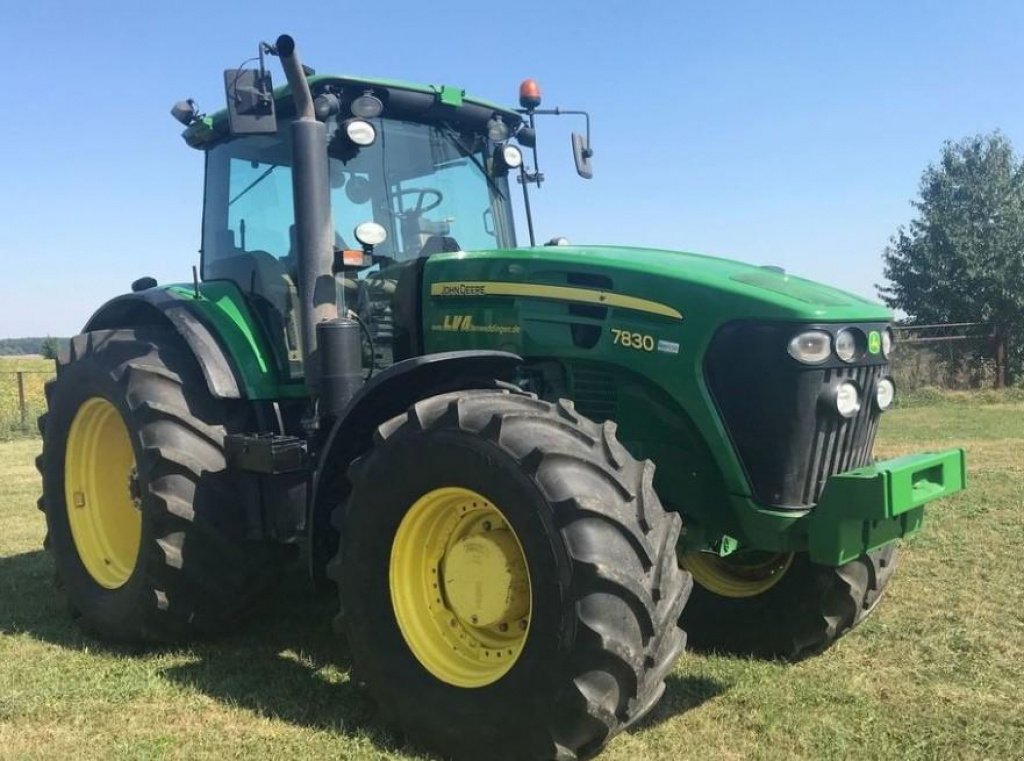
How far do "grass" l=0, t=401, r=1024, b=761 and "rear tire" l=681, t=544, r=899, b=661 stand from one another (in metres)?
0.14

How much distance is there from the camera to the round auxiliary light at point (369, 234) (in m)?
4.39

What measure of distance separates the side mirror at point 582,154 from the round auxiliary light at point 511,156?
1.10 ft

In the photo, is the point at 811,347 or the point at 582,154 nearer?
the point at 811,347

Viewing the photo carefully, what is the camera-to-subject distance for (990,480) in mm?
8594

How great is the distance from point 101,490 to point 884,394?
13.4ft

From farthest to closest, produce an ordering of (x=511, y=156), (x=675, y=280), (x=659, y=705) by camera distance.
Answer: (x=511, y=156), (x=659, y=705), (x=675, y=280)

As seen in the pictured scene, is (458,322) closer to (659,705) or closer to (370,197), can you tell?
(370,197)

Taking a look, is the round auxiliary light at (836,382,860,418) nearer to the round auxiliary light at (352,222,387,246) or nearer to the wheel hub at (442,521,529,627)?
the wheel hub at (442,521,529,627)

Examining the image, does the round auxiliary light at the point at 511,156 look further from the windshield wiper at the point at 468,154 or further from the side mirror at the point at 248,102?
the side mirror at the point at 248,102

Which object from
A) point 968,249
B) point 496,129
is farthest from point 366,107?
point 968,249

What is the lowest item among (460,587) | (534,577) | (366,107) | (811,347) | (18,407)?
(18,407)

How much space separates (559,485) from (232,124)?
2340 millimetres

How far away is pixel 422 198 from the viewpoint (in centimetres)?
482

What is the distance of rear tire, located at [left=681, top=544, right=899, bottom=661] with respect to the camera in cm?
400
